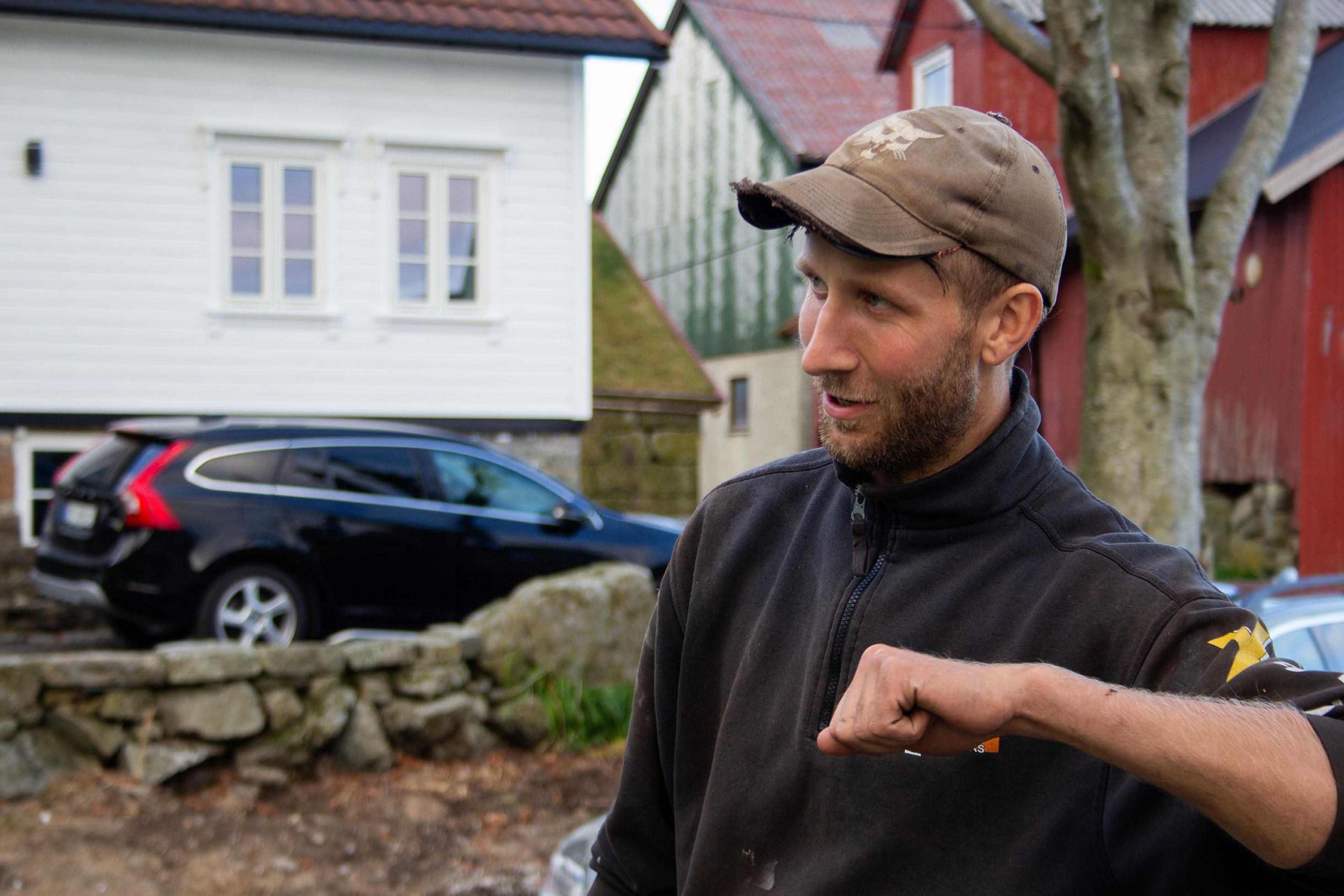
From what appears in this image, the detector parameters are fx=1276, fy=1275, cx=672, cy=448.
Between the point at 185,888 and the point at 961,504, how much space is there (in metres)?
4.62

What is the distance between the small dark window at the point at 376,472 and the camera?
871cm

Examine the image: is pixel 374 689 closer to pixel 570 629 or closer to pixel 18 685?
pixel 570 629

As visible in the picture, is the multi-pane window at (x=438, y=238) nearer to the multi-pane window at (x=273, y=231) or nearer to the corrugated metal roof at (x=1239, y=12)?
the multi-pane window at (x=273, y=231)

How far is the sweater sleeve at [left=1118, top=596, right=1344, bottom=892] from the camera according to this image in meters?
1.13

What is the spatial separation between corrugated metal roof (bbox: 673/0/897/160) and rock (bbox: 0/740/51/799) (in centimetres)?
1577

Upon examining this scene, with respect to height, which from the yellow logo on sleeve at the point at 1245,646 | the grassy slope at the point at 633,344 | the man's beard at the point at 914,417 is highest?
the grassy slope at the point at 633,344

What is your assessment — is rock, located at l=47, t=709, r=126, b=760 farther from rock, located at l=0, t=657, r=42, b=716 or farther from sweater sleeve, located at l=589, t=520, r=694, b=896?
sweater sleeve, located at l=589, t=520, r=694, b=896

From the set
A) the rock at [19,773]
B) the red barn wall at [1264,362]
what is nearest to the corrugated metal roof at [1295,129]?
the red barn wall at [1264,362]

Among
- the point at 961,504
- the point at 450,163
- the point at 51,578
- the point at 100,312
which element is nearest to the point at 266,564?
the point at 51,578

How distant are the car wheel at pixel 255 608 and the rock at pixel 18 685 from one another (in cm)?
192

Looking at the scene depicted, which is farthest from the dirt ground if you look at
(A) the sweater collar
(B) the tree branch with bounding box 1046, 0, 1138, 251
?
(A) the sweater collar

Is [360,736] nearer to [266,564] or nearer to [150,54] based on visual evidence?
[266,564]

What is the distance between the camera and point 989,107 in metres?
16.5

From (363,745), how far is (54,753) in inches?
58.4
